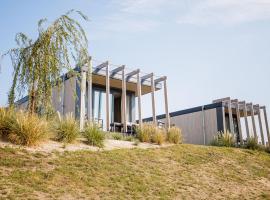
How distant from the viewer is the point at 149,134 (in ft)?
36.6

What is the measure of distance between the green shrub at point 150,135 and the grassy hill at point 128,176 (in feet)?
2.63

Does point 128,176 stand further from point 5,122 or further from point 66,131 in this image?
point 5,122

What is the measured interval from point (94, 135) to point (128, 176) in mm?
2412

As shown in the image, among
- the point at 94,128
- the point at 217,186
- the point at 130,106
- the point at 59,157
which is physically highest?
the point at 130,106

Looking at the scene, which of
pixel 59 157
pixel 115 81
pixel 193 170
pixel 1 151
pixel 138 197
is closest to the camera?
pixel 138 197

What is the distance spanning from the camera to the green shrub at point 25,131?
24.5 feet

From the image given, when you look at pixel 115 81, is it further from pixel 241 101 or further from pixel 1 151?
pixel 1 151

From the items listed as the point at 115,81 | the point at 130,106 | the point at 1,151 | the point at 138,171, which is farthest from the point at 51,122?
the point at 130,106

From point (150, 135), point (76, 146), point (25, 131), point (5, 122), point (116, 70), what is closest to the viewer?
point (25, 131)

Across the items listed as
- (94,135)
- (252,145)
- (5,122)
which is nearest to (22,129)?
(5,122)

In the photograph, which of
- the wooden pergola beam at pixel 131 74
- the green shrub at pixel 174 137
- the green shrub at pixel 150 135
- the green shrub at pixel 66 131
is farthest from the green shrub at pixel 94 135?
the wooden pergola beam at pixel 131 74

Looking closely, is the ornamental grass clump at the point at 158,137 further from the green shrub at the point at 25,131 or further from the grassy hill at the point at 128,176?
the green shrub at the point at 25,131

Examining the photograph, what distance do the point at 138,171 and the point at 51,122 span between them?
112 inches

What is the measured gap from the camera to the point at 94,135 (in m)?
9.13
